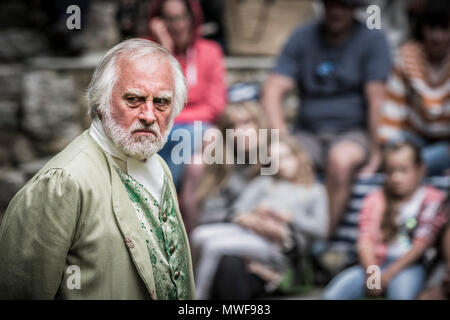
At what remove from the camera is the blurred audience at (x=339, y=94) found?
308cm

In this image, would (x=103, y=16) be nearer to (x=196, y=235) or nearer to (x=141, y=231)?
(x=196, y=235)

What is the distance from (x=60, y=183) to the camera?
113cm

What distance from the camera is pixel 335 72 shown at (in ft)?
10.1

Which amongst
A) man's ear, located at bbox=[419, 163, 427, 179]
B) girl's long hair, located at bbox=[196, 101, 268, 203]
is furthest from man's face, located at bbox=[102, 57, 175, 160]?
man's ear, located at bbox=[419, 163, 427, 179]

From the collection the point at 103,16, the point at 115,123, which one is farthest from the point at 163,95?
the point at 103,16

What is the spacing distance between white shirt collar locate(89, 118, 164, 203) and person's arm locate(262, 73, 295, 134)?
6.28 feet

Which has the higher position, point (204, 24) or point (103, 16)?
point (103, 16)

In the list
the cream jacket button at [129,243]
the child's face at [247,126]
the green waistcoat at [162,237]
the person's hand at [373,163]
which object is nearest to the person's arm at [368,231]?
the person's hand at [373,163]

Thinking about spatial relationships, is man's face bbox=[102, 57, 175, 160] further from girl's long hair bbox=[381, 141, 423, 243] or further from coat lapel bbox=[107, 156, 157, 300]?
girl's long hair bbox=[381, 141, 423, 243]

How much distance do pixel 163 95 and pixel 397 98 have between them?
7.42 feet

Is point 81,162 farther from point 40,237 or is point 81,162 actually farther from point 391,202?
point 391,202

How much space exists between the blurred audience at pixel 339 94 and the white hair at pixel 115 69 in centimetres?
194

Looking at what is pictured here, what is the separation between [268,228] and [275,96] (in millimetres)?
708

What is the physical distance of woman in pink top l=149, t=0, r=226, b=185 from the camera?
2.22 m
